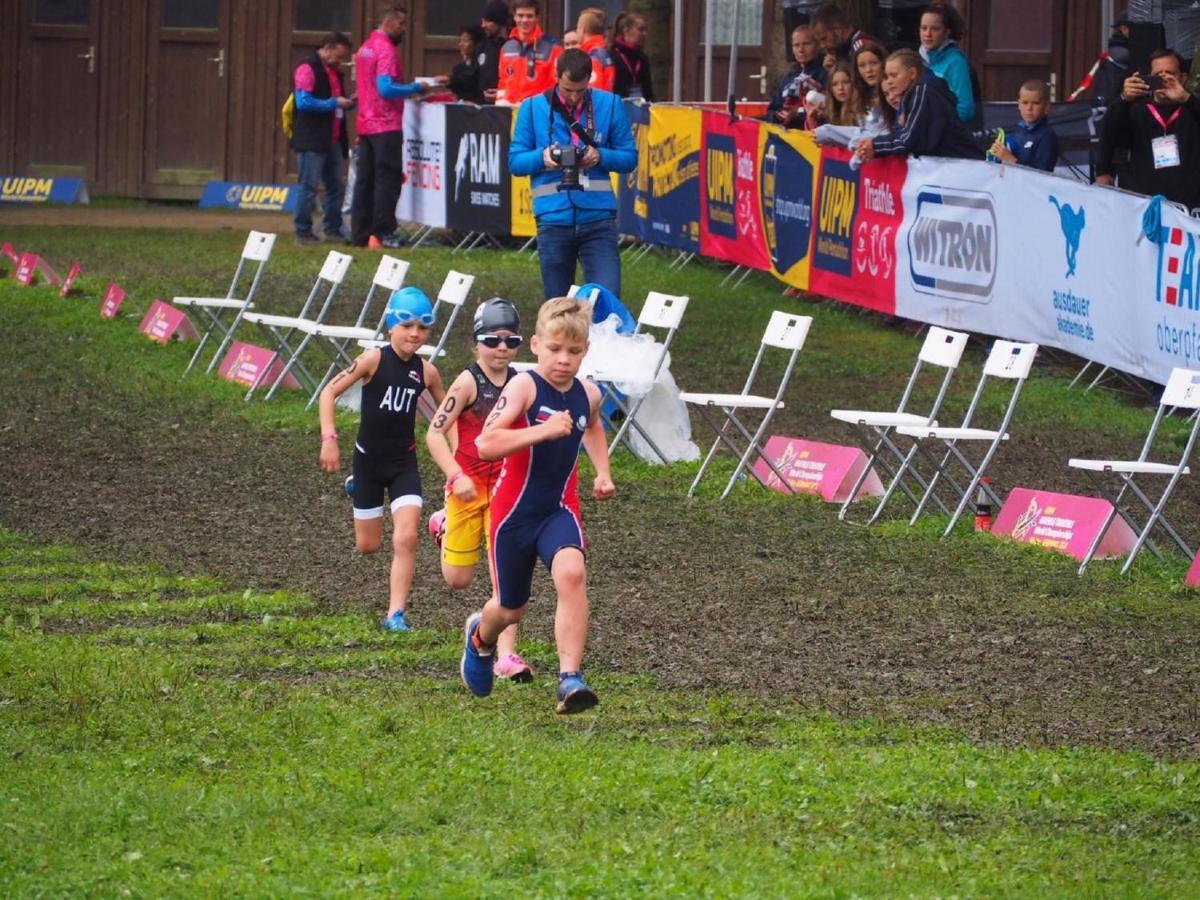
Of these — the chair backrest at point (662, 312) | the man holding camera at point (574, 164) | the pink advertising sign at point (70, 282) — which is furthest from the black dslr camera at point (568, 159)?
the pink advertising sign at point (70, 282)

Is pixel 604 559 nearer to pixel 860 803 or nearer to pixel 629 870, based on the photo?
pixel 860 803

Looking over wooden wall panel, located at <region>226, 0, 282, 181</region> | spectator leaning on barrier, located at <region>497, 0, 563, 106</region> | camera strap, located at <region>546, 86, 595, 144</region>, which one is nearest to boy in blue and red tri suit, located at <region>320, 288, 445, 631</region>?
camera strap, located at <region>546, 86, 595, 144</region>

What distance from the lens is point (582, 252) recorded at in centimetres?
1491

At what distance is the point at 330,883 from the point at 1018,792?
2.31m

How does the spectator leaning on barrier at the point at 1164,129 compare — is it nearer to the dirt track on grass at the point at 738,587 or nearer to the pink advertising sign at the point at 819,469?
the dirt track on grass at the point at 738,587

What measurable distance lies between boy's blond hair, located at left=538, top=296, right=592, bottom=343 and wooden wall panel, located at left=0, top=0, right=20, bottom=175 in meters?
26.6

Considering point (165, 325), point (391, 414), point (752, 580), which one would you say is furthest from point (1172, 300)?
point (165, 325)

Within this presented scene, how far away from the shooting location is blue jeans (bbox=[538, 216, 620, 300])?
1474 cm

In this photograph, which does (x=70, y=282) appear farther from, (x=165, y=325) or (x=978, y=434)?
(x=978, y=434)

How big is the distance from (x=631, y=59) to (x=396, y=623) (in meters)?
15.9

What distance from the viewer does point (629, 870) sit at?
234 inches

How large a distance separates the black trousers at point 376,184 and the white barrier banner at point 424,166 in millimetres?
679

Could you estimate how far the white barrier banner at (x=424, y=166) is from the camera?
2556 centimetres

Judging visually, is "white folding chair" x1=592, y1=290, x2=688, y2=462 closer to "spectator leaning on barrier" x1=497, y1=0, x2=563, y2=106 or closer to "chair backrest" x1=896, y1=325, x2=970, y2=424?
"chair backrest" x1=896, y1=325, x2=970, y2=424
